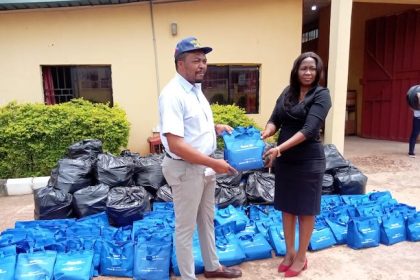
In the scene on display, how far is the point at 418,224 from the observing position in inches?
136

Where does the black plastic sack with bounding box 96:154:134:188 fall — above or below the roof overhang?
below

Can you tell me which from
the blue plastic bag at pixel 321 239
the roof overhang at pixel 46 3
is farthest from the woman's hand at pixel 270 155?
the roof overhang at pixel 46 3

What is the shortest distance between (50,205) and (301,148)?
273 cm

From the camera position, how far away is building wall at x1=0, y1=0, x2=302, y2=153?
6.25 metres

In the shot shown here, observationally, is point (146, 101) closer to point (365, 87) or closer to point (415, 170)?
point (415, 170)

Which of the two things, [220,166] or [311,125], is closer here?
[220,166]

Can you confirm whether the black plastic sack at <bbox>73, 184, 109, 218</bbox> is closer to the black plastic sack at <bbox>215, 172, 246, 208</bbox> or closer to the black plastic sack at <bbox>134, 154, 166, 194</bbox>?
the black plastic sack at <bbox>134, 154, 166, 194</bbox>

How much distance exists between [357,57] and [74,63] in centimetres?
791

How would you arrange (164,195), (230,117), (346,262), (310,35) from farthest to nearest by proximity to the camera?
(310,35)
(230,117)
(164,195)
(346,262)

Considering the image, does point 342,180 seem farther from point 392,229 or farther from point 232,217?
point 232,217

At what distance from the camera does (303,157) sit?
259cm

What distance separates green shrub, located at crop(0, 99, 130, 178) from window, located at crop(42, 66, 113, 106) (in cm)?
118

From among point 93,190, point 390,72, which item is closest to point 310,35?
point 390,72

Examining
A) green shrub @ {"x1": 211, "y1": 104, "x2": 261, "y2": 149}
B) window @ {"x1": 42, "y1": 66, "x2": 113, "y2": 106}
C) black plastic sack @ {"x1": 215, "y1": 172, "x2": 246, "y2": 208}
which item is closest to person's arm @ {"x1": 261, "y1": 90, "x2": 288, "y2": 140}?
black plastic sack @ {"x1": 215, "y1": 172, "x2": 246, "y2": 208}
